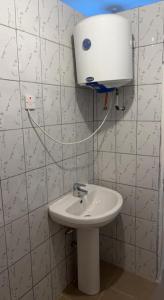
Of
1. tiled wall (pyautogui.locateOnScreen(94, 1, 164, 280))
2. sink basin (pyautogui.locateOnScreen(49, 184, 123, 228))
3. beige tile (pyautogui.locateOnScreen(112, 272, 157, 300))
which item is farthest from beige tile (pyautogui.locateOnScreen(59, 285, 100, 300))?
sink basin (pyautogui.locateOnScreen(49, 184, 123, 228))

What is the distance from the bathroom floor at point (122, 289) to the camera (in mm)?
1806

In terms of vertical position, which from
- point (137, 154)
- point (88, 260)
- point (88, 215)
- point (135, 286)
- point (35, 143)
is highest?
point (35, 143)

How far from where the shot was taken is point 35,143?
146cm

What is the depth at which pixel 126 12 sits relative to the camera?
1.77 m

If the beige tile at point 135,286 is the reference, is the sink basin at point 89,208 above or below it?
above

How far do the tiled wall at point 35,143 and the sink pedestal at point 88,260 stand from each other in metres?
0.13

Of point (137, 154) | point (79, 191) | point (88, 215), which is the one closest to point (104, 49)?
point (137, 154)

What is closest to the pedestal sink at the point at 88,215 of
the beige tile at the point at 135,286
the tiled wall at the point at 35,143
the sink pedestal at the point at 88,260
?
the sink pedestal at the point at 88,260

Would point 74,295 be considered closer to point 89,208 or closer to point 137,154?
point 89,208

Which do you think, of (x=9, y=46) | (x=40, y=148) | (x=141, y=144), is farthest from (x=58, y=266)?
(x=9, y=46)

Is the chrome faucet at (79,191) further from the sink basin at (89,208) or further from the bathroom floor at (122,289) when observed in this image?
the bathroom floor at (122,289)

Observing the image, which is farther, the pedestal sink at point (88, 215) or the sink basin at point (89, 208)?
the pedestal sink at point (88, 215)

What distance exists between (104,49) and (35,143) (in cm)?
76

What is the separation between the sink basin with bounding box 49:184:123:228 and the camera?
4.86ft
